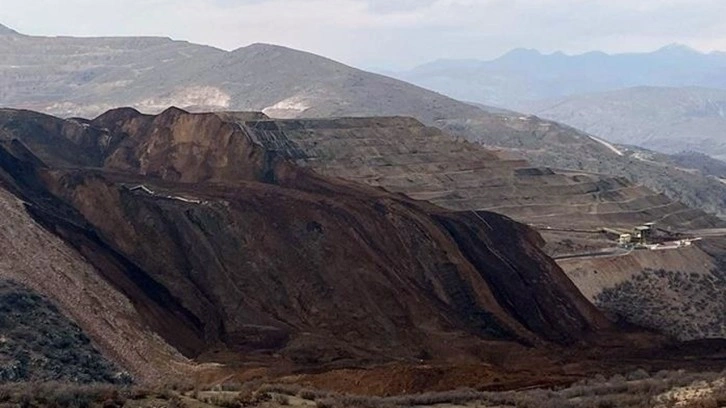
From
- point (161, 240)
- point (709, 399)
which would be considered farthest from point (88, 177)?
point (709, 399)

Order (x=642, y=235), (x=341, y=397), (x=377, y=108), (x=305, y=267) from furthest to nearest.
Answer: (x=377, y=108)
(x=642, y=235)
(x=305, y=267)
(x=341, y=397)

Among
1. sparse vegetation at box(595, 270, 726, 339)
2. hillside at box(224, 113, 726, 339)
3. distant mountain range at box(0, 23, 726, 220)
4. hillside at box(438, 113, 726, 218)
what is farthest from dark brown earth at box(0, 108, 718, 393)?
distant mountain range at box(0, 23, 726, 220)

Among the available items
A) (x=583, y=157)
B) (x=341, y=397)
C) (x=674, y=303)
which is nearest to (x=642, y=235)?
(x=674, y=303)

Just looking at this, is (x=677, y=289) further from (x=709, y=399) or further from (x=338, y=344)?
(x=709, y=399)

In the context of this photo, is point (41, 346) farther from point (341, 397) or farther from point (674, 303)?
point (674, 303)

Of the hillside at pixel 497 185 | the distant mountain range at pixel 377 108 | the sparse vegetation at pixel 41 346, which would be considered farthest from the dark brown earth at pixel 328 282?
the distant mountain range at pixel 377 108

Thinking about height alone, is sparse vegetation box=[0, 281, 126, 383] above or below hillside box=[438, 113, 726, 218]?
above

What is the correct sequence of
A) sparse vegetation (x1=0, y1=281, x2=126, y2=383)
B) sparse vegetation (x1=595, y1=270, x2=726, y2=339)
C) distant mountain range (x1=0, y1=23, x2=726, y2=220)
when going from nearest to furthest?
sparse vegetation (x1=0, y1=281, x2=126, y2=383), sparse vegetation (x1=595, y1=270, x2=726, y2=339), distant mountain range (x1=0, y1=23, x2=726, y2=220)

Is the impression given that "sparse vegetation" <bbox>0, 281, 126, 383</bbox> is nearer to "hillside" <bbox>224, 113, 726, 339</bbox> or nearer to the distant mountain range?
"hillside" <bbox>224, 113, 726, 339</bbox>
